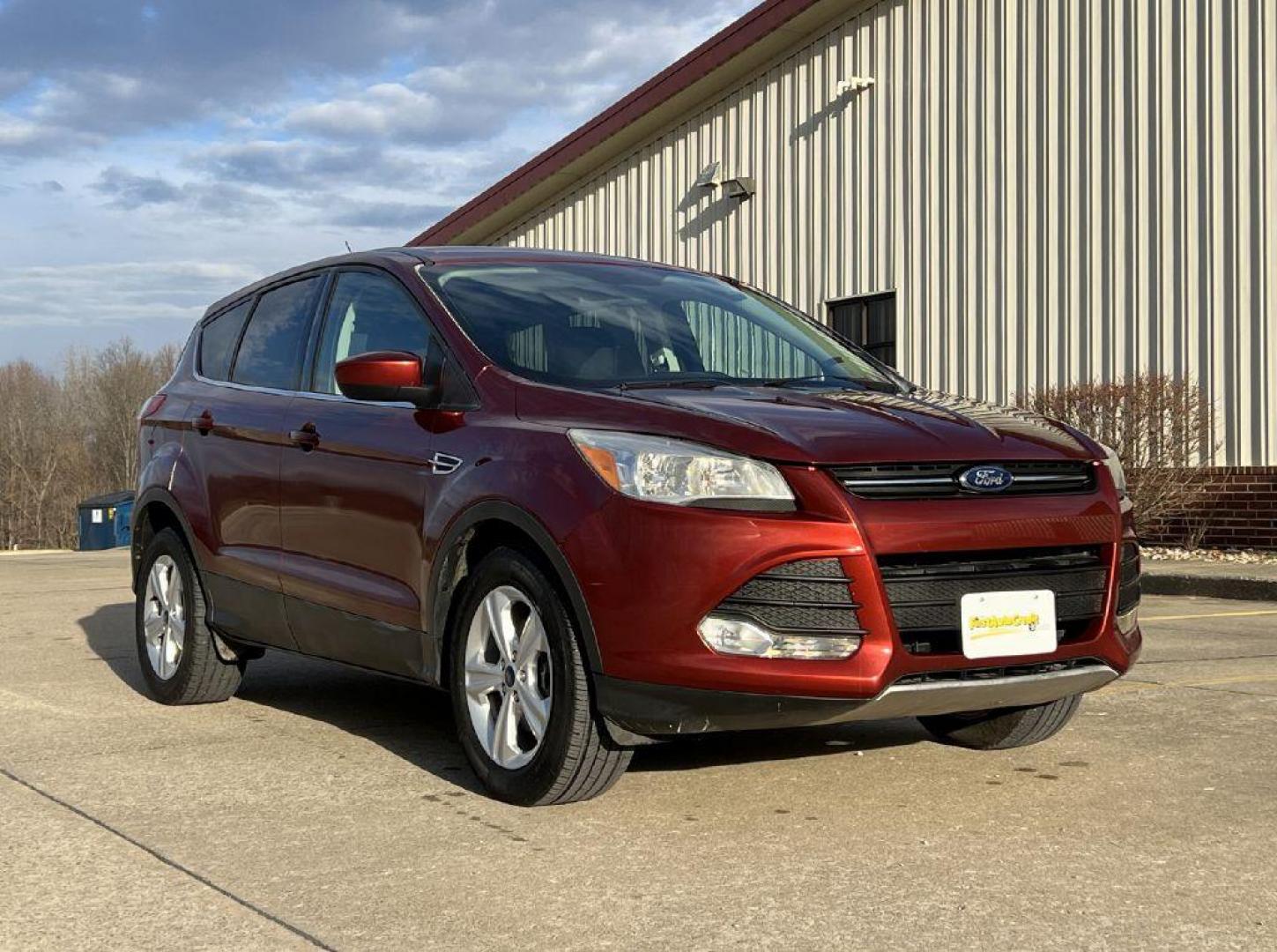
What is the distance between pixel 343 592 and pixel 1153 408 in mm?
9957

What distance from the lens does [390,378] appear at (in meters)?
5.17

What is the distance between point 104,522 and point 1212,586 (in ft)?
78.5

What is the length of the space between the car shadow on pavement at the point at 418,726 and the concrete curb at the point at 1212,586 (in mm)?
6317

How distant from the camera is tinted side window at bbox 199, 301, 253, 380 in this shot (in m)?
7.00

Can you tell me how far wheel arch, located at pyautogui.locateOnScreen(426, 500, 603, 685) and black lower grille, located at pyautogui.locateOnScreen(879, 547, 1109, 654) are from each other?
84 cm

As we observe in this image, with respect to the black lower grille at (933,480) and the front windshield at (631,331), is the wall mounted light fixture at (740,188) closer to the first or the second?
the front windshield at (631,331)

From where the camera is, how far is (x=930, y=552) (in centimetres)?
439

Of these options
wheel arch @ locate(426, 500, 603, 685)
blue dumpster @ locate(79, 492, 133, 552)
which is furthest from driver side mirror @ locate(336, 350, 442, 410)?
blue dumpster @ locate(79, 492, 133, 552)

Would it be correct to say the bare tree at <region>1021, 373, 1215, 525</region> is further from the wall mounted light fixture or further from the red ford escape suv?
the red ford escape suv

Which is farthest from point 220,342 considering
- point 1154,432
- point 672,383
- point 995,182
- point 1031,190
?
point 995,182

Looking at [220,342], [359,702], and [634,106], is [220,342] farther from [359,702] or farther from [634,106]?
[634,106]

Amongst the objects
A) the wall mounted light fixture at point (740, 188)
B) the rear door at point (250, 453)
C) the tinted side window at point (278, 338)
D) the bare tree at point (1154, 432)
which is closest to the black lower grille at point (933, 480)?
the rear door at point (250, 453)

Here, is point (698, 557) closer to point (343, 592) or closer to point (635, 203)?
point (343, 592)

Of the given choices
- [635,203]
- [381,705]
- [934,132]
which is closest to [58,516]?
[635,203]
